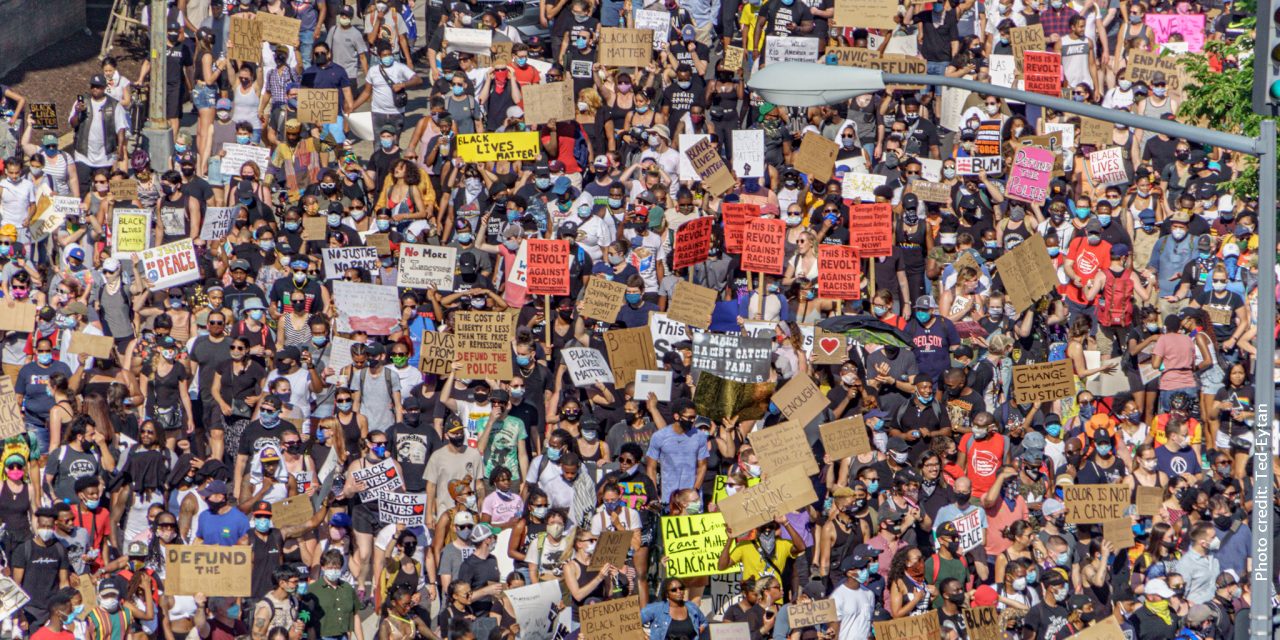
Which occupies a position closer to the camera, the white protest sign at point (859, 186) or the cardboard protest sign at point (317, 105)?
the white protest sign at point (859, 186)

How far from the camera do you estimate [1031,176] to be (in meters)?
20.4

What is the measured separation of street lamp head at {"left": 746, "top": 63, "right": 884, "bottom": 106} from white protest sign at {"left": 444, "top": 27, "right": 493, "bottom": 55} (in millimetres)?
11186

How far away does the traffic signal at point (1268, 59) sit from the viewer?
9594mm

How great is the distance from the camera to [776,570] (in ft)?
56.3

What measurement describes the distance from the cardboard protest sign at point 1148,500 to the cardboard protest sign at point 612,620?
13.9 feet

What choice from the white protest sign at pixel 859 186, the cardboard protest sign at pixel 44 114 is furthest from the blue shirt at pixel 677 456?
the cardboard protest sign at pixel 44 114

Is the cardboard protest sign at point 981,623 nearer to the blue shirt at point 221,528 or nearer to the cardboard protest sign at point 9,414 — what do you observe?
the blue shirt at point 221,528

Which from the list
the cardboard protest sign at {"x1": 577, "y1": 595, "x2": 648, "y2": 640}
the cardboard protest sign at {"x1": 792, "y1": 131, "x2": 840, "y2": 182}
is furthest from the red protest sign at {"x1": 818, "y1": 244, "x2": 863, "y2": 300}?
the cardboard protest sign at {"x1": 577, "y1": 595, "x2": 648, "y2": 640}

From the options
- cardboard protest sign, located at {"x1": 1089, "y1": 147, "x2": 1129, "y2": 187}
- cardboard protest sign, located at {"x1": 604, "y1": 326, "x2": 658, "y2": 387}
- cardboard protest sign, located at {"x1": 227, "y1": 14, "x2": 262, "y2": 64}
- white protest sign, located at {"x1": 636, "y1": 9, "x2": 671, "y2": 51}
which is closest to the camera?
cardboard protest sign, located at {"x1": 604, "y1": 326, "x2": 658, "y2": 387}

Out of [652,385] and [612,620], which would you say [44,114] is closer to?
[652,385]

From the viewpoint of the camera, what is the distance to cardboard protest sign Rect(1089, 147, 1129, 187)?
20719 mm

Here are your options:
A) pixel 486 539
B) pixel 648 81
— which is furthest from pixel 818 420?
pixel 648 81

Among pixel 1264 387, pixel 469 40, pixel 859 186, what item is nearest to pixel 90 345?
pixel 469 40

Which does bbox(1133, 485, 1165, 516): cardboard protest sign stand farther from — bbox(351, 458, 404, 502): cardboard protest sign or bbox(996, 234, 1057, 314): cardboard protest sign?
bbox(351, 458, 404, 502): cardboard protest sign
